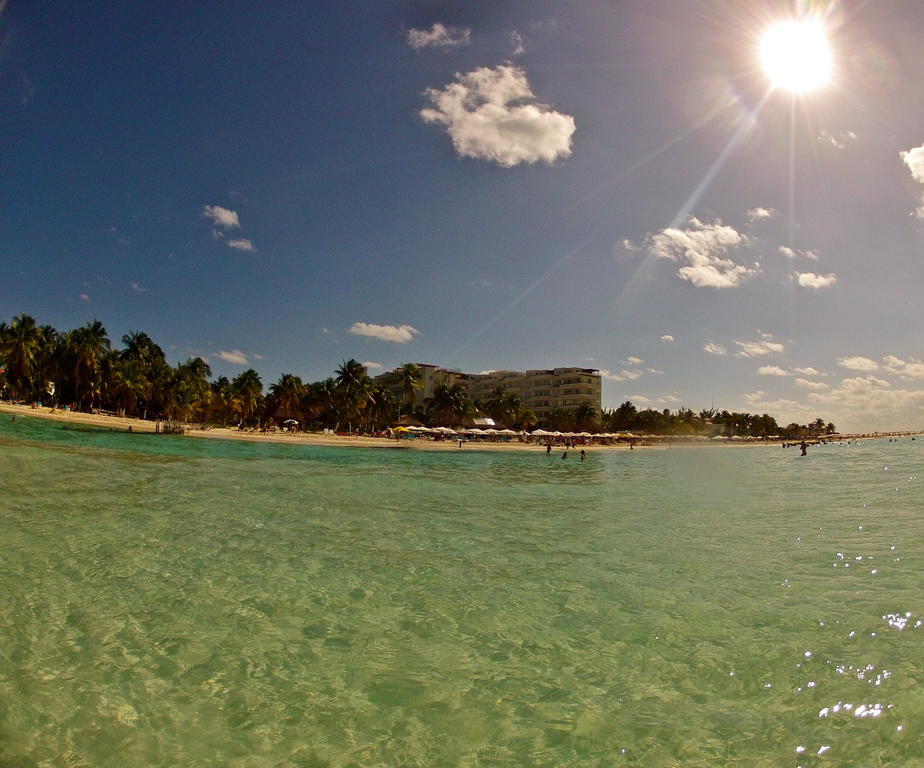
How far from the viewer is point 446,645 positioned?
18.8 ft

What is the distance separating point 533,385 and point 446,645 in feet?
423

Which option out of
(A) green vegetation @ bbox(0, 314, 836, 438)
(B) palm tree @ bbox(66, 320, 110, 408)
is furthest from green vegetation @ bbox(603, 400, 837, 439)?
(B) palm tree @ bbox(66, 320, 110, 408)

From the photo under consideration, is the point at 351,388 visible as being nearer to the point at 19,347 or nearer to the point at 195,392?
the point at 195,392

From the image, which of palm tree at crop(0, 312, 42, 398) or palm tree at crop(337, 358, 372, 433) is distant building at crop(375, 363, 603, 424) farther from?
palm tree at crop(0, 312, 42, 398)

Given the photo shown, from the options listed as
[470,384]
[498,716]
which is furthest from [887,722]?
[470,384]

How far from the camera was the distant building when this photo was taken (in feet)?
414

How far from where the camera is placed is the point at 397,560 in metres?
9.26

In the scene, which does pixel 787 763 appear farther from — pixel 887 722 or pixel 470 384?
pixel 470 384

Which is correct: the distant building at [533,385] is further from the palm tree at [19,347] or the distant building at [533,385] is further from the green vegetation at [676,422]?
the palm tree at [19,347]

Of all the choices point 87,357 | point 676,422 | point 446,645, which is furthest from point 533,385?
point 446,645

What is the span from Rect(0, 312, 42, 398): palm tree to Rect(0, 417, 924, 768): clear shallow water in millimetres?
70003

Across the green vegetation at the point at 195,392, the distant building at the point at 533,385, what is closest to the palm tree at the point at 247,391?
the green vegetation at the point at 195,392

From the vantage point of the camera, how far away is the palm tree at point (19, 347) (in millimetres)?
62022

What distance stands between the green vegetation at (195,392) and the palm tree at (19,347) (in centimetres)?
10
